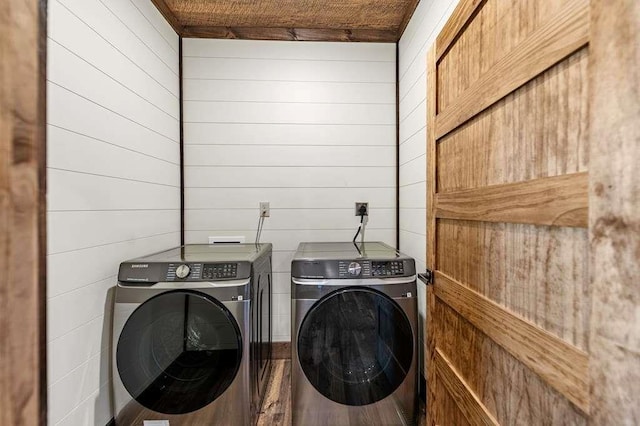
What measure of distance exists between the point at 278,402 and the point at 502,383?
1379 mm

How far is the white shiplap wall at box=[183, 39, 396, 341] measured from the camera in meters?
2.24

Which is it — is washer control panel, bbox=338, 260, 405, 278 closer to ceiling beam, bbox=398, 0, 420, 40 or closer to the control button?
the control button

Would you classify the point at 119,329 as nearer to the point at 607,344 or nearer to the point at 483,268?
the point at 483,268

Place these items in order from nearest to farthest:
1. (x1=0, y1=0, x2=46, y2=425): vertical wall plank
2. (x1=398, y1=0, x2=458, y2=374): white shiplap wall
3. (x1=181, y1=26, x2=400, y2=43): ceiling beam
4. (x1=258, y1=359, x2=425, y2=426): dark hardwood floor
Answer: (x1=0, y1=0, x2=46, y2=425): vertical wall plank
(x1=258, y1=359, x2=425, y2=426): dark hardwood floor
(x1=398, y1=0, x2=458, y2=374): white shiplap wall
(x1=181, y1=26, x2=400, y2=43): ceiling beam

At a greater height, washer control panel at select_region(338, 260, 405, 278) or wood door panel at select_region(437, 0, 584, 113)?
wood door panel at select_region(437, 0, 584, 113)

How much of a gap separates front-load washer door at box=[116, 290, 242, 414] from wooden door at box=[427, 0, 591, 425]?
98 centimetres

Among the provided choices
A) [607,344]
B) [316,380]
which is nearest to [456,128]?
[607,344]

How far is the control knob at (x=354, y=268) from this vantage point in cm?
146

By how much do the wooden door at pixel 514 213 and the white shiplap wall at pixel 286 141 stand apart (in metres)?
1.06

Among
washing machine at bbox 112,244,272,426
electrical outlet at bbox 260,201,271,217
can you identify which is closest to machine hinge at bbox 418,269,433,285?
washing machine at bbox 112,244,272,426

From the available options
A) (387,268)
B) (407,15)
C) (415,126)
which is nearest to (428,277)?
(387,268)

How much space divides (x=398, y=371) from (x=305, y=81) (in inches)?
80.0

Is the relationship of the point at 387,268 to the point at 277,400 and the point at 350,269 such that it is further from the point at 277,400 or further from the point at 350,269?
the point at 277,400

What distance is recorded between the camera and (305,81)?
2.26 m
